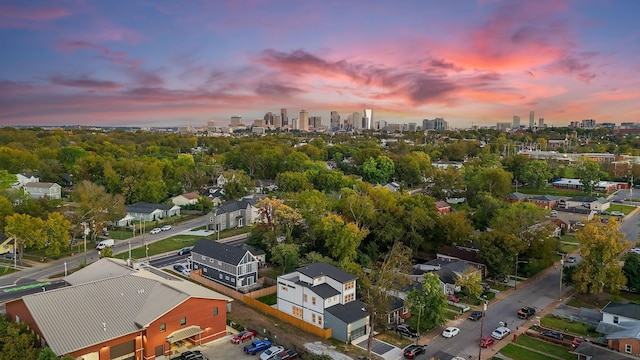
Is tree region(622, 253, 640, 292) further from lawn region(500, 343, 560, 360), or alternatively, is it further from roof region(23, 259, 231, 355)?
roof region(23, 259, 231, 355)

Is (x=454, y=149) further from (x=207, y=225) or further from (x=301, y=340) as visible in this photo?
(x=301, y=340)

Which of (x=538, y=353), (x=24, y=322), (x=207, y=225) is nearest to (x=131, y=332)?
(x=24, y=322)

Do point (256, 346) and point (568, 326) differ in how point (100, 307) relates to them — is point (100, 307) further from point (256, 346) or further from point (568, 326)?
point (568, 326)

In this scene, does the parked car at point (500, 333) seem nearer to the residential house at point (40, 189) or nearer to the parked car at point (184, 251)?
the parked car at point (184, 251)

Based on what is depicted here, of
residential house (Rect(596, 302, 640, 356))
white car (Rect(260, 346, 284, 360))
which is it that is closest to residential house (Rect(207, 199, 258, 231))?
white car (Rect(260, 346, 284, 360))

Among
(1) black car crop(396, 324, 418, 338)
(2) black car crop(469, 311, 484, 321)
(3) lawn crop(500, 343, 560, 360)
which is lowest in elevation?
(3) lawn crop(500, 343, 560, 360)
